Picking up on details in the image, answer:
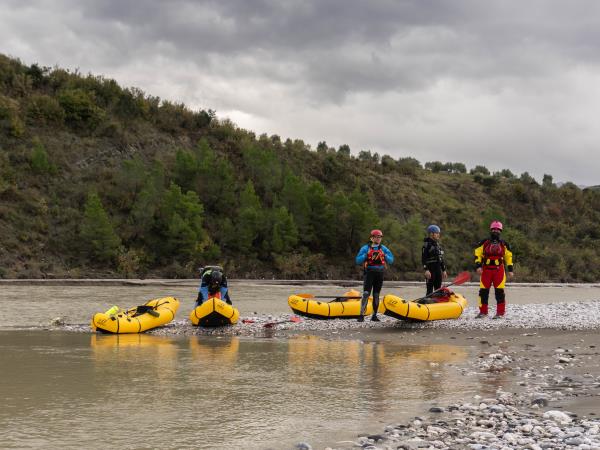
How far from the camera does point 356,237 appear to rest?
39656mm

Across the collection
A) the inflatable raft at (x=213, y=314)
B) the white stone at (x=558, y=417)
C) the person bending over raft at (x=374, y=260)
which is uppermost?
the person bending over raft at (x=374, y=260)

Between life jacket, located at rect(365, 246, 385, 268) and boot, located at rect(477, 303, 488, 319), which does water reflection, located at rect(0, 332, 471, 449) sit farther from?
boot, located at rect(477, 303, 488, 319)

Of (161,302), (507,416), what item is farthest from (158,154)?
(507,416)

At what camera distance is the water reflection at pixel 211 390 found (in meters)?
5.71

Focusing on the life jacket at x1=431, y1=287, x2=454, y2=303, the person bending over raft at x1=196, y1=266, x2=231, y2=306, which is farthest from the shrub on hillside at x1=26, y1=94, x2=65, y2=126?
the life jacket at x1=431, y1=287, x2=454, y2=303

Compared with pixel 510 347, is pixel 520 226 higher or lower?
higher

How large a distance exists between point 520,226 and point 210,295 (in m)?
45.3

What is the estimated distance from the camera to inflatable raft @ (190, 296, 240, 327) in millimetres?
13070

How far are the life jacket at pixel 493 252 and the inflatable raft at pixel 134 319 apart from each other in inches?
262

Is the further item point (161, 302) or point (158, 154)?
point (158, 154)

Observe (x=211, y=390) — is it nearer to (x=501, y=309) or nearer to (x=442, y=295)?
(x=442, y=295)

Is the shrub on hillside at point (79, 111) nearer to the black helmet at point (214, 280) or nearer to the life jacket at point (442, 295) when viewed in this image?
the black helmet at point (214, 280)

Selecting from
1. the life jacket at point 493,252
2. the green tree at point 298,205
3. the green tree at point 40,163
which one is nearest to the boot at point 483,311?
the life jacket at point 493,252

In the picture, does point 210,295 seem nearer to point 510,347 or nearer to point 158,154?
point 510,347
